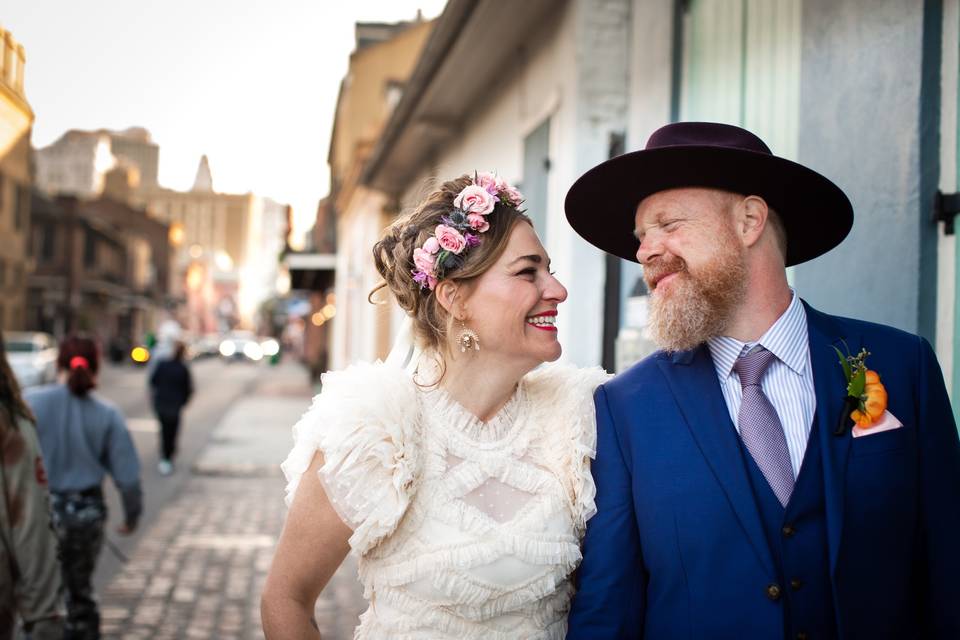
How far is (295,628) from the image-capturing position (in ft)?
7.83

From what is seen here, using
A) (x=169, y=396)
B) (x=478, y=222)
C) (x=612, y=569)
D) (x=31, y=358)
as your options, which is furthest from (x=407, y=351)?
(x=31, y=358)

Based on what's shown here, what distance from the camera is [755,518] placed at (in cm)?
205

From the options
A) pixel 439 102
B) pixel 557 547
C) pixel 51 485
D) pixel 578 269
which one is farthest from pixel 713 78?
pixel 439 102

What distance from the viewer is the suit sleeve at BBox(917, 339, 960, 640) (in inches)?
81.8

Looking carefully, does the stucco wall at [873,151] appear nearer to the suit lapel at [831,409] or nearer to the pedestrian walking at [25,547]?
the suit lapel at [831,409]

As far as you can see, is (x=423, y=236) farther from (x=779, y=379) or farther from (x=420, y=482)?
(x=779, y=379)

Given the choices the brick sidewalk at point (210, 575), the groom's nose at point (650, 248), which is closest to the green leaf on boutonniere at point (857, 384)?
the groom's nose at point (650, 248)

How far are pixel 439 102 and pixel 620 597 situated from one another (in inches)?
298

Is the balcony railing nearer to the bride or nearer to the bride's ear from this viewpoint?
the bride

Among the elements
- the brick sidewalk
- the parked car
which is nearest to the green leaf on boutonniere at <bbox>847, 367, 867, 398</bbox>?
the brick sidewalk

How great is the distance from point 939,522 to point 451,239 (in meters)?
1.40

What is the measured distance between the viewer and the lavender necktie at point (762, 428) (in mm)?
2129

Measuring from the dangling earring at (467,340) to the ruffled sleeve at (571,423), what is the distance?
10.3 inches

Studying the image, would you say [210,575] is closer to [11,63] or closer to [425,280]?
[11,63]
